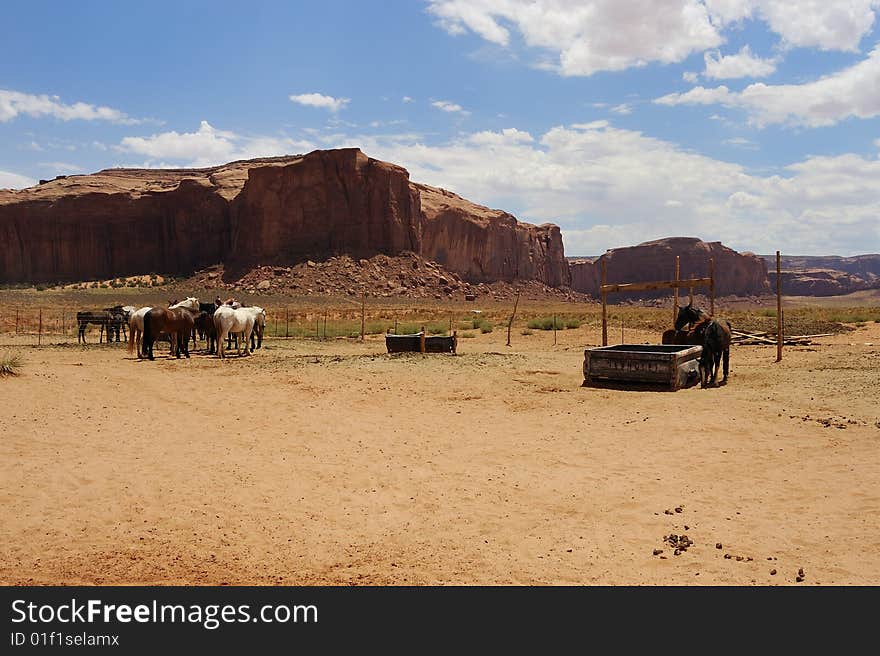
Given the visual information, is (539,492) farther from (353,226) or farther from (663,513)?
(353,226)

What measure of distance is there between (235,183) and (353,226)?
25.7 metres

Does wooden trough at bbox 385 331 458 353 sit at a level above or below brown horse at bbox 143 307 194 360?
below

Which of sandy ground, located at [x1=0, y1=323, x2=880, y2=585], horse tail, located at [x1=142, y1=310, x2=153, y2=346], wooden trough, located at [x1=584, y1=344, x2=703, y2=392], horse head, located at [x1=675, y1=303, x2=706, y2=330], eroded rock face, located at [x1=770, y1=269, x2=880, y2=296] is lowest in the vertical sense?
sandy ground, located at [x1=0, y1=323, x2=880, y2=585]

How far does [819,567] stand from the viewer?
201 inches

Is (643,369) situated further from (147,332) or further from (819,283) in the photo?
(819,283)

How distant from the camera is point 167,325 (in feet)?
67.3

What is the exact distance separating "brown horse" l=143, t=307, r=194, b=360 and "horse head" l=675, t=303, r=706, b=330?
1465cm

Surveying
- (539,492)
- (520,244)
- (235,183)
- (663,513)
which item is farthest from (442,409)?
(520,244)

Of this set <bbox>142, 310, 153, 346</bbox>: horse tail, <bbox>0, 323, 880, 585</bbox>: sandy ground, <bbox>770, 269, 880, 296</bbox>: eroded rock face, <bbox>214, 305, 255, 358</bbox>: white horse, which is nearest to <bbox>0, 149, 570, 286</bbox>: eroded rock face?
<bbox>214, 305, 255, 358</bbox>: white horse

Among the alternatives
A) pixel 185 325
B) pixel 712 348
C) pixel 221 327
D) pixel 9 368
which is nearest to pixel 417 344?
pixel 221 327

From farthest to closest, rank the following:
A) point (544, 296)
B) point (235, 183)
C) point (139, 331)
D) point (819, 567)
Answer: point (544, 296), point (235, 183), point (139, 331), point (819, 567)

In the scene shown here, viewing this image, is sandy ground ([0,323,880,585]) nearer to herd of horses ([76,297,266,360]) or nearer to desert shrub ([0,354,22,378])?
desert shrub ([0,354,22,378])

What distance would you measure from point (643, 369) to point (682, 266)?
140 metres

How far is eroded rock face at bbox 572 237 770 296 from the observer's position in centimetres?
14675
